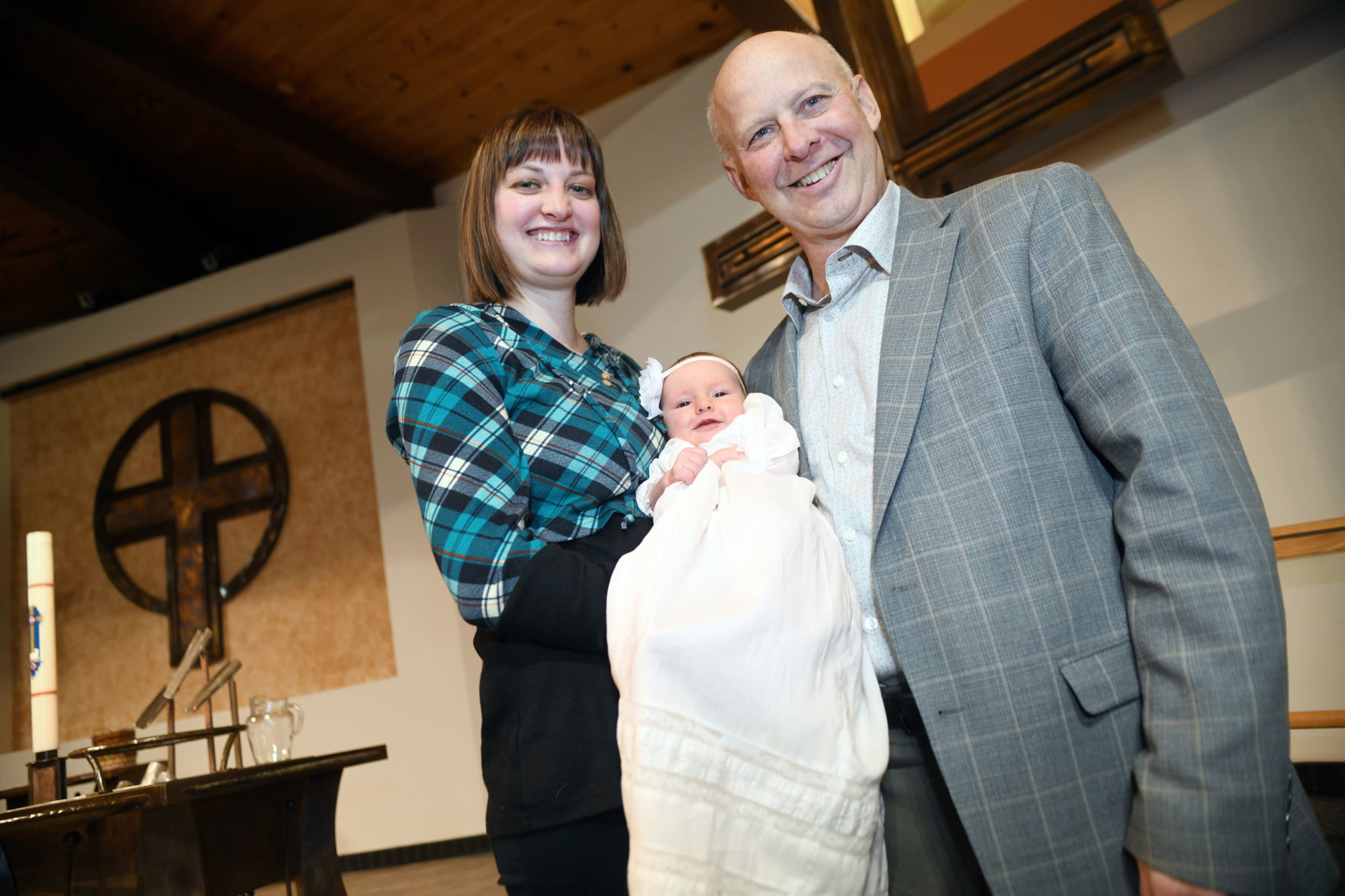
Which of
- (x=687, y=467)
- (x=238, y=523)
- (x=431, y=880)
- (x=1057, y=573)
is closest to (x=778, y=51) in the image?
(x=687, y=467)

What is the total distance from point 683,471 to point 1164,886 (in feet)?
2.40

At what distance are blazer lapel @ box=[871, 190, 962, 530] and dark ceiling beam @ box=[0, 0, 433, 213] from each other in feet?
14.4

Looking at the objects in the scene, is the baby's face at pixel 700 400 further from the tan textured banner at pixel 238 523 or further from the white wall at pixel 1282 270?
the tan textured banner at pixel 238 523

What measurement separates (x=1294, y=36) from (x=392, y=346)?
434cm

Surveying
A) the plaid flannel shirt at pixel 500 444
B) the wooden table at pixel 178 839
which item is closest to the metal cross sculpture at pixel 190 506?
the wooden table at pixel 178 839

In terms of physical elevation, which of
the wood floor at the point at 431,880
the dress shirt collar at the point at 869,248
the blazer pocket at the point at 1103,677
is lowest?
the wood floor at the point at 431,880

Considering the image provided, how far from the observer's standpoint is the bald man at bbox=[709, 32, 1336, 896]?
89 cm

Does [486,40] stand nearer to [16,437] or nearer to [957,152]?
[957,152]

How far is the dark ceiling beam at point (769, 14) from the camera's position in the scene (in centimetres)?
307

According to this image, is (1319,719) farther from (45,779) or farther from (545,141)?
(45,779)

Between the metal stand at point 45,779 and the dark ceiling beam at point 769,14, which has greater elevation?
the dark ceiling beam at point 769,14

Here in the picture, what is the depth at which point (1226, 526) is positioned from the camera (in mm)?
910

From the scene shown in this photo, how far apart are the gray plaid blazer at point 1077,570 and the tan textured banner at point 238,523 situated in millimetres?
4322

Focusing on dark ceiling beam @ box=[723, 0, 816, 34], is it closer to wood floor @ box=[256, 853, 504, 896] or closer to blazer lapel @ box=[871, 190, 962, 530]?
blazer lapel @ box=[871, 190, 962, 530]
